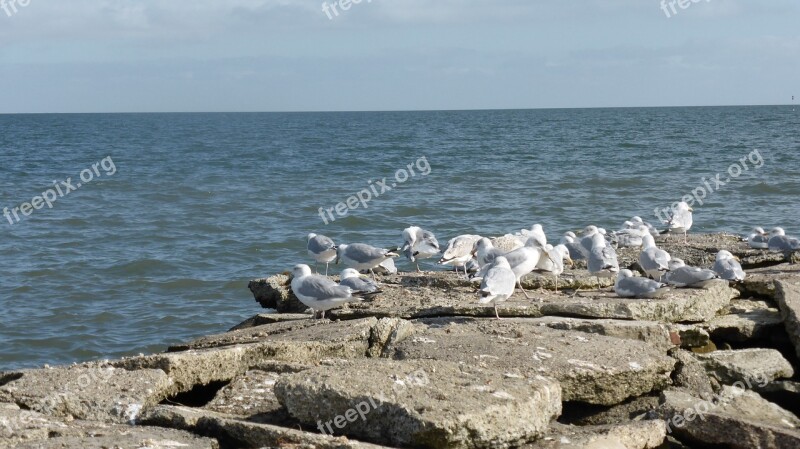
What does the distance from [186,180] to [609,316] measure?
2355 centimetres

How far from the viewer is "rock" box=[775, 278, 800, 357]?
7145 mm

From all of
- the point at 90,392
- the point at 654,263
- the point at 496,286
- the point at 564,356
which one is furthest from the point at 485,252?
the point at 90,392

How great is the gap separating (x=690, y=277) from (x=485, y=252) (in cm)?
223

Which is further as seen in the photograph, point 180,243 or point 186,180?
point 186,180

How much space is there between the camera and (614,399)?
597cm

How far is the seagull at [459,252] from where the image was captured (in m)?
10.4

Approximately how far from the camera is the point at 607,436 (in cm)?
513

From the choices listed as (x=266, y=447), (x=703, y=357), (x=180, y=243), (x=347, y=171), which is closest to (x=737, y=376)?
(x=703, y=357)

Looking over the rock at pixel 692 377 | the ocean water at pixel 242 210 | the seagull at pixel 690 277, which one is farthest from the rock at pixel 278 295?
the rock at pixel 692 377

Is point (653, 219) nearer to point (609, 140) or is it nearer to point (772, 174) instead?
point (772, 174)

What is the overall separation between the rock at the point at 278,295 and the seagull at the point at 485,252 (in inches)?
75.0

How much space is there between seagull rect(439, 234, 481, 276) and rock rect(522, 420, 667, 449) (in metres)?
5.01
